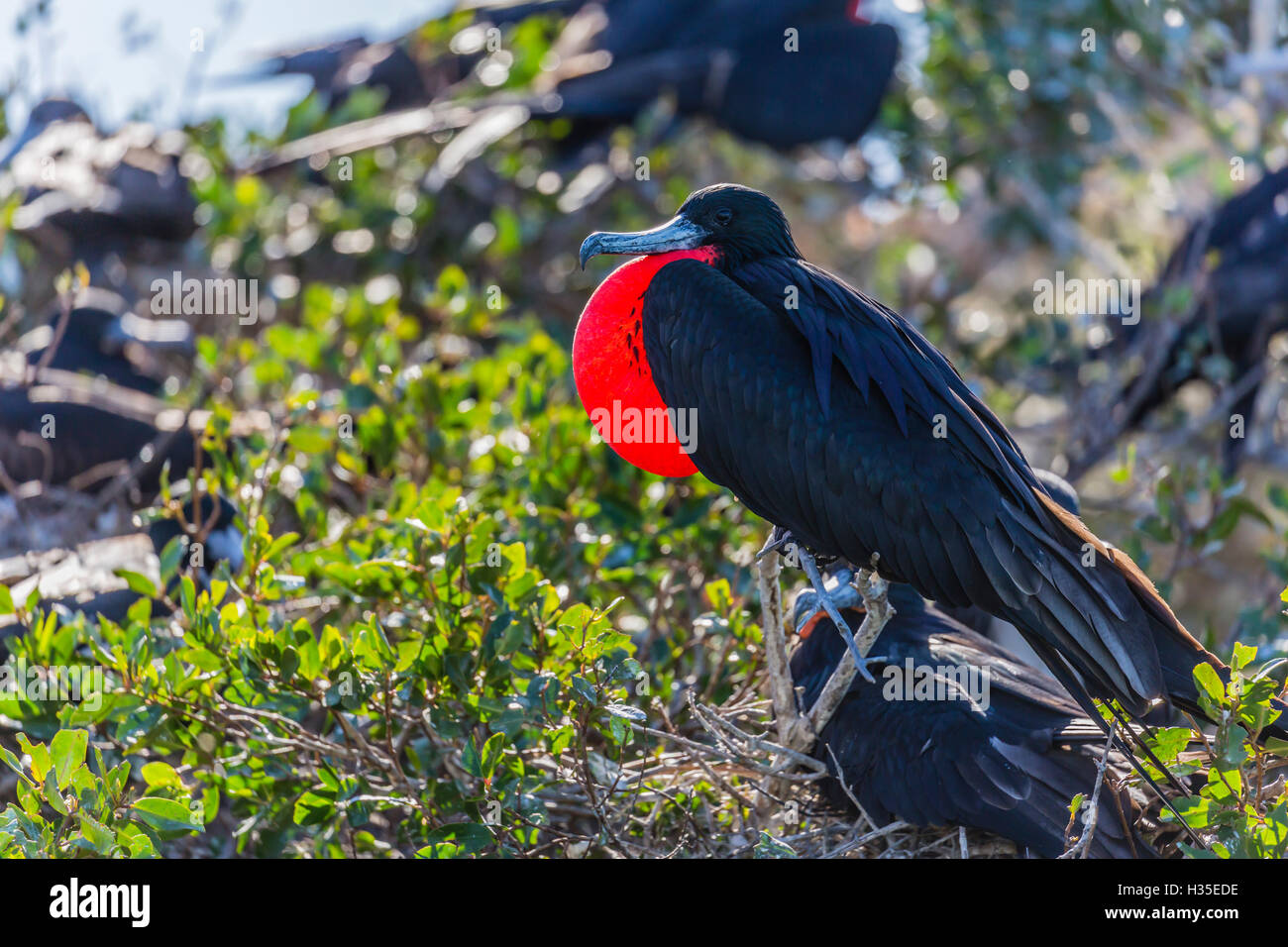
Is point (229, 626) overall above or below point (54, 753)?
above

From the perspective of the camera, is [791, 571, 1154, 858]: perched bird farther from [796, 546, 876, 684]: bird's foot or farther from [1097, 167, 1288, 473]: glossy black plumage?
[1097, 167, 1288, 473]: glossy black plumage

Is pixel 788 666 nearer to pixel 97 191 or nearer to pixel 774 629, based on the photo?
pixel 774 629

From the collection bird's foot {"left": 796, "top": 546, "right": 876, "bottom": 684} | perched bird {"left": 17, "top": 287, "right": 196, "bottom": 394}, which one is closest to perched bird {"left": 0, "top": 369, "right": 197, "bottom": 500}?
perched bird {"left": 17, "top": 287, "right": 196, "bottom": 394}

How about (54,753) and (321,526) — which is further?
(321,526)

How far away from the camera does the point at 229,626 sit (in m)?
2.79

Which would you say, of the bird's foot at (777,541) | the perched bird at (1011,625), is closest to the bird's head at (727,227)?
the bird's foot at (777,541)

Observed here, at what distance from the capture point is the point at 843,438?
8.35 ft

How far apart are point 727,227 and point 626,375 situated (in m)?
0.37

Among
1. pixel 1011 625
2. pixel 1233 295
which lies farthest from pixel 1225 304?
pixel 1011 625

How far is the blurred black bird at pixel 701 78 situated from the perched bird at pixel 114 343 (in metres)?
1.08

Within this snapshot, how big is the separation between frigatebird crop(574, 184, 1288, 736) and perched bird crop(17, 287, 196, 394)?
127 inches

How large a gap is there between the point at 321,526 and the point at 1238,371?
12.3 feet
